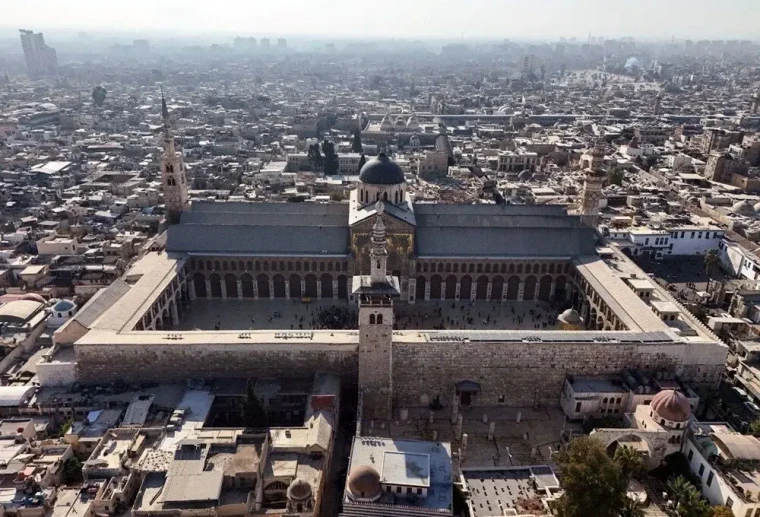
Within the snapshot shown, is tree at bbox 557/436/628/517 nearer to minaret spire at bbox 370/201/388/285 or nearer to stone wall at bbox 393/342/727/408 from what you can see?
stone wall at bbox 393/342/727/408

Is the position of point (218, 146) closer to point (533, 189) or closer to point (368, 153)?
point (368, 153)

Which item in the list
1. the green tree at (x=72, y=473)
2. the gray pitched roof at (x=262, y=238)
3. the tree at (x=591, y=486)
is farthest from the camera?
the gray pitched roof at (x=262, y=238)

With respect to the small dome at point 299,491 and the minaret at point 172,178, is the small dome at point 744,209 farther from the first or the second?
the small dome at point 299,491

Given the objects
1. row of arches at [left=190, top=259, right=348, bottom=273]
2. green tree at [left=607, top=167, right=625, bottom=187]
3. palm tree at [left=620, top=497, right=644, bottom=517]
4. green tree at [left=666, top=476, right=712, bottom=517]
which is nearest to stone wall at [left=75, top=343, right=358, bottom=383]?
row of arches at [left=190, top=259, right=348, bottom=273]

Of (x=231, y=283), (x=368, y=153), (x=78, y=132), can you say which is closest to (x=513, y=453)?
(x=231, y=283)

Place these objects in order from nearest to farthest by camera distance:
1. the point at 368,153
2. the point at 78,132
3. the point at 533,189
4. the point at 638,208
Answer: the point at 638,208
the point at 533,189
the point at 368,153
the point at 78,132

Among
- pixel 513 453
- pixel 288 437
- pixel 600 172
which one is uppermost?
pixel 600 172

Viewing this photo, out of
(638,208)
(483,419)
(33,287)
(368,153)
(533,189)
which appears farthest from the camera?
(368,153)

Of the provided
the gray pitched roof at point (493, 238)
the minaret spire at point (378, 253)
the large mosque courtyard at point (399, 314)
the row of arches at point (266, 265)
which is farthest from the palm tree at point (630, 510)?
the row of arches at point (266, 265)
